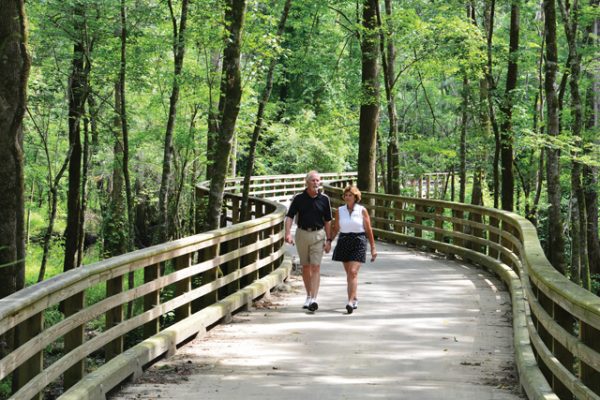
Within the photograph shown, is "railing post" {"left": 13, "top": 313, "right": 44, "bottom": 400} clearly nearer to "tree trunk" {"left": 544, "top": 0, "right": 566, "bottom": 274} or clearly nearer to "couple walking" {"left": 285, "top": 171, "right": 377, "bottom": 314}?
"couple walking" {"left": 285, "top": 171, "right": 377, "bottom": 314}

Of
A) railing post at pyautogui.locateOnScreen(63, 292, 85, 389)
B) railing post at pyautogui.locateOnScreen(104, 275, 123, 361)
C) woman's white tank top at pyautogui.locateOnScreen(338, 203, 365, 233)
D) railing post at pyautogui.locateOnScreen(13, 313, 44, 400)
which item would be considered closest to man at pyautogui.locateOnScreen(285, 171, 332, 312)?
woman's white tank top at pyautogui.locateOnScreen(338, 203, 365, 233)

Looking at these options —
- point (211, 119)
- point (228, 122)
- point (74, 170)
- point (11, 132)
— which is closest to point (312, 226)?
point (228, 122)

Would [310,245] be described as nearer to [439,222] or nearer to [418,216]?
[439,222]

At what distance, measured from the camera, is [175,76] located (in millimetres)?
18969

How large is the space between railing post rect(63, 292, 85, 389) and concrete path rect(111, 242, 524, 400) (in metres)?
0.59

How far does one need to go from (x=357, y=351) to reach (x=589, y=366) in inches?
149

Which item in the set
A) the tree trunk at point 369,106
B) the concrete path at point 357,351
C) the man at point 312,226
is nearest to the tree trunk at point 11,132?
the concrete path at point 357,351

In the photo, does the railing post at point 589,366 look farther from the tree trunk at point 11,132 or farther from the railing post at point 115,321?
the tree trunk at point 11,132

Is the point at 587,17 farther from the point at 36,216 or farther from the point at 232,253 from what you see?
the point at 36,216

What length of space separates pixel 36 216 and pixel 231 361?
39.5m

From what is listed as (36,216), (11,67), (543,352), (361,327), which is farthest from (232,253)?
(36,216)

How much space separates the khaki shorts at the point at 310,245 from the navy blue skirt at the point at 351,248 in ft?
0.77

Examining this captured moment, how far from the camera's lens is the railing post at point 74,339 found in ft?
20.1

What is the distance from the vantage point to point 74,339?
6133mm
